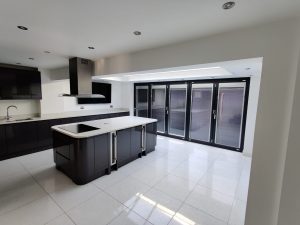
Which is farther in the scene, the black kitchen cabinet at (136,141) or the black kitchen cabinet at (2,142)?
the black kitchen cabinet at (136,141)

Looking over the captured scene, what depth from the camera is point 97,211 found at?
2.04 metres

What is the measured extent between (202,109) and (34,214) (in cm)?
473

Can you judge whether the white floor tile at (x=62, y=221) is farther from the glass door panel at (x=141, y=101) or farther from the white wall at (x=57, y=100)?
the glass door panel at (x=141, y=101)

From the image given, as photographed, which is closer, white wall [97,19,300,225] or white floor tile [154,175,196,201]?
white wall [97,19,300,225]

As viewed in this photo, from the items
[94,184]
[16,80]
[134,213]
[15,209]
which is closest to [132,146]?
[94,184]

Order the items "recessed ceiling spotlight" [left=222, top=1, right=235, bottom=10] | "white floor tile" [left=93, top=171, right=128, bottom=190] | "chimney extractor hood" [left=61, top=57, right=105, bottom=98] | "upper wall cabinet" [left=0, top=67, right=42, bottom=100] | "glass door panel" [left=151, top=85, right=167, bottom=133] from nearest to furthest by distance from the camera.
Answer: "recessed ceiling spotlight" [left=222, top=1, right=235, bottom=10] < "white floor tile" [left=93, top=171, right=128, bottom=190] < "chimney extractor hood" [left=61, top=57, right=105, bottom=98] < "upper wall cabinet" [left=0, top=67, right=42, bottom=100] < "glass door panel" [left=151, top=85, right=167, bottom=133]

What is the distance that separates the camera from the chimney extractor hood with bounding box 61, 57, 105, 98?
9.64 ft

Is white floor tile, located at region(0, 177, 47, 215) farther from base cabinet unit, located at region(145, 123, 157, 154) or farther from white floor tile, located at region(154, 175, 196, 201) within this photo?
base cabinet unit, located at region(145, 123, 157, 154)

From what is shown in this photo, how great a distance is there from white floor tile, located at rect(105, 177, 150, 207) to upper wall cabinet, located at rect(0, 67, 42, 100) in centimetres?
339

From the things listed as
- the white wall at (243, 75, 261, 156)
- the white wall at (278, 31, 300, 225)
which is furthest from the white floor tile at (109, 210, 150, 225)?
the white wall at (243, 75, 261, 156)

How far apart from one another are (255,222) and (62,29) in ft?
9.38

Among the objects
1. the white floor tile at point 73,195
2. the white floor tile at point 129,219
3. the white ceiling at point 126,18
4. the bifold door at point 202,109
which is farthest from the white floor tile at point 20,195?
the bifold door at point 202,109

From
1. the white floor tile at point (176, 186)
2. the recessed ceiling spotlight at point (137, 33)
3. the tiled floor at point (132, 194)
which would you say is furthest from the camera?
the white floor tile at point (176, 186)

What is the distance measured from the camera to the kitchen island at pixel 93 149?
8.43ft
